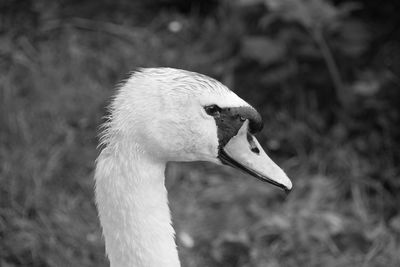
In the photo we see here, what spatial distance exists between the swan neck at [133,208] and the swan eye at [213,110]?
0.20 m

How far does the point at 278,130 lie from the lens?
3859 millimetres

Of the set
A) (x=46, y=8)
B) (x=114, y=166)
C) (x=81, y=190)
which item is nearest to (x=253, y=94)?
(x=81, y=190)

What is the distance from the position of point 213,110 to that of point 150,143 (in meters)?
0.20

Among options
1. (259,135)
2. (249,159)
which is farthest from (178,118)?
(259,135)

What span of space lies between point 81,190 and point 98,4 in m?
1.99

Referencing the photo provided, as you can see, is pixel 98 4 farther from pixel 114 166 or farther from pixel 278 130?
pixel 114 166

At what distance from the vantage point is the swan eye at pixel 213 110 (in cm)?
185

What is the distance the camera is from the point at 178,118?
1.82 meters

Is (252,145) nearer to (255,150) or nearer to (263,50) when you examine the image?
(255,150)

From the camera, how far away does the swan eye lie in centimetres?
185

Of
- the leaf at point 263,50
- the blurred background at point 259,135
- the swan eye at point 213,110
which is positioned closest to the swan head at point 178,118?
the swan eye at point 213,110

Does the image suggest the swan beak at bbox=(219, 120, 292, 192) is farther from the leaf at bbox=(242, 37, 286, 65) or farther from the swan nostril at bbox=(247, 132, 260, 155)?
the leaf at bbox=(242, 37, 286, 65)

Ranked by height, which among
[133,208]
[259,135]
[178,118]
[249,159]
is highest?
[178,118]

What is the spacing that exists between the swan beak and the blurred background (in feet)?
3.72
